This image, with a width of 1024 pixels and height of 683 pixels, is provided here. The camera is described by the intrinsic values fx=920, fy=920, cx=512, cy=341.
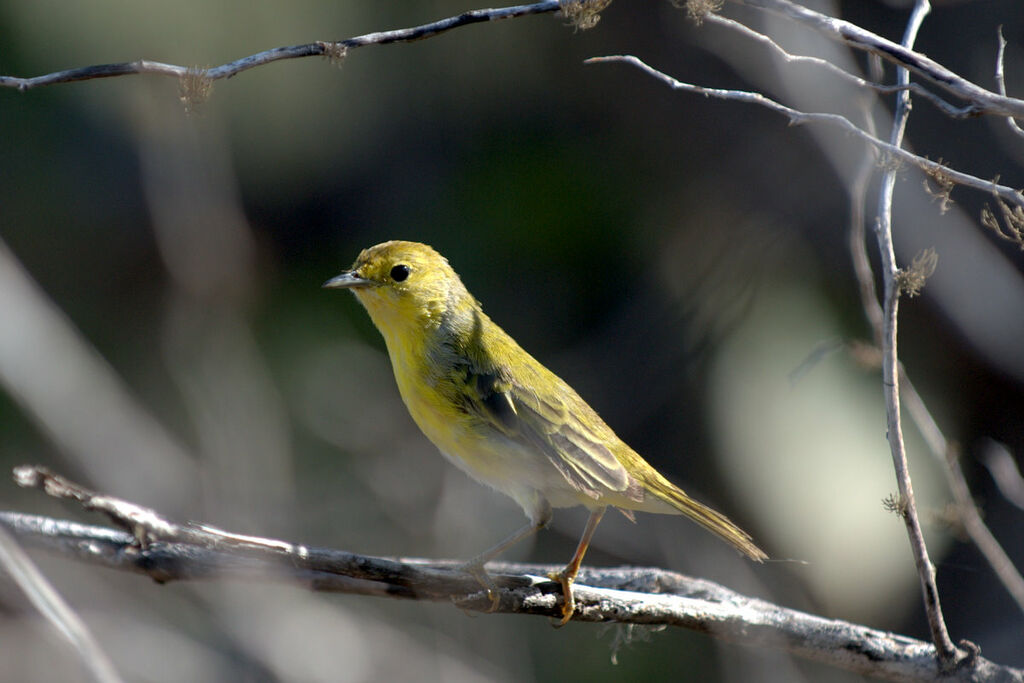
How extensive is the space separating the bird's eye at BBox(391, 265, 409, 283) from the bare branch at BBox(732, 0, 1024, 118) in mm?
1853

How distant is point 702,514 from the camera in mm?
3254

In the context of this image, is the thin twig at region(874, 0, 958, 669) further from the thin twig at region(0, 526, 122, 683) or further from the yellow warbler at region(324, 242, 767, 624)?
the thin twig at region(0, 526, 122, 683)

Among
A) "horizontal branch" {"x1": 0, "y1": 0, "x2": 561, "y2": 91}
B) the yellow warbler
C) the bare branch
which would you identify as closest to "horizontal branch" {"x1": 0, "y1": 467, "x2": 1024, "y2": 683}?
the yellow warbler

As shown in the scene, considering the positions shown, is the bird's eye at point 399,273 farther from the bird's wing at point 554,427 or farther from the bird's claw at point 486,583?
the bird's claw at point 486,583

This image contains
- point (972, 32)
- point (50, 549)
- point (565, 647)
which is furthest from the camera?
point (565, 647)

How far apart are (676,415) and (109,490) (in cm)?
367

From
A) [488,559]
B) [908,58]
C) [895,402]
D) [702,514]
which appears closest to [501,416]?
[488,559]

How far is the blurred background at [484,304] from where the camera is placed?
12.9 feet

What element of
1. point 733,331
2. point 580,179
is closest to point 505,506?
point 733,331

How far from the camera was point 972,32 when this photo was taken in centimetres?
492

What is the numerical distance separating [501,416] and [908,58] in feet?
5.80

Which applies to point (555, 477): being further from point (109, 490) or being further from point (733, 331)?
point (733, 331)

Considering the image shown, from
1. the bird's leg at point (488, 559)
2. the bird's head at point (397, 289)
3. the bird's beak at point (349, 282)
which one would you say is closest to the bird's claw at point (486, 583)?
the bird's leg at point (488, 559)

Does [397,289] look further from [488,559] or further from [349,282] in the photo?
[488,559]
